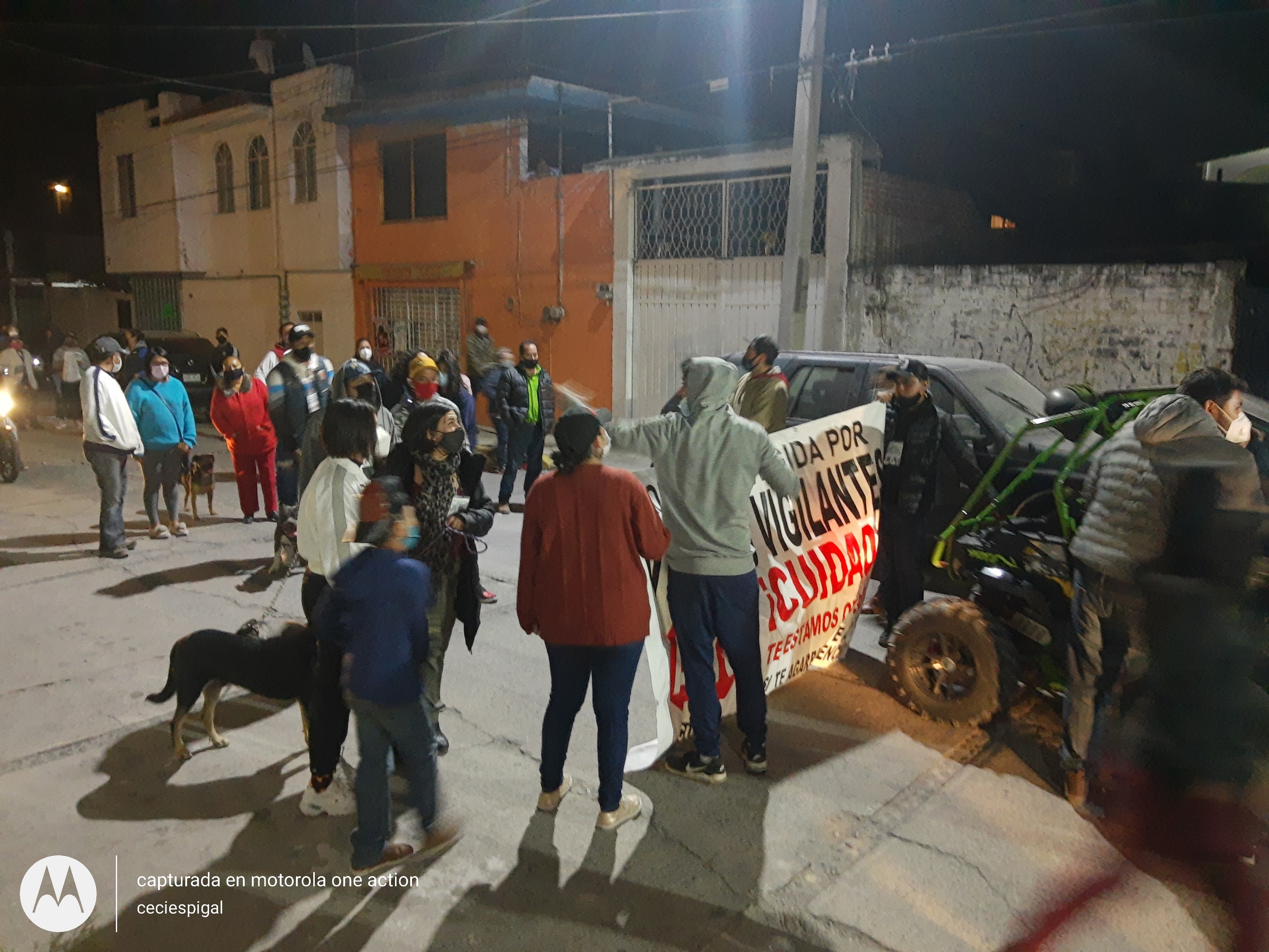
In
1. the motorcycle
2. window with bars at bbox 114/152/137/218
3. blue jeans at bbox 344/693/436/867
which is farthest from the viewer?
window with bars at bbox 114/152/137/218

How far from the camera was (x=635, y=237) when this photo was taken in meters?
14.7

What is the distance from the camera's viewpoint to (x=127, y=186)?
87.2ft

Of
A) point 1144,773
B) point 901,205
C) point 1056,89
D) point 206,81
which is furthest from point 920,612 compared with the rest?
point 206,81

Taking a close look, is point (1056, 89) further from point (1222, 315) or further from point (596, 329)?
point (596, 329)

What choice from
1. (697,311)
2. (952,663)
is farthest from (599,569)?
(697,311)

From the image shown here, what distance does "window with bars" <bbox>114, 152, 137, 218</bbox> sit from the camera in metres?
26.2

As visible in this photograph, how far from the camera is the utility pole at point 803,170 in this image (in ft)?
35.5

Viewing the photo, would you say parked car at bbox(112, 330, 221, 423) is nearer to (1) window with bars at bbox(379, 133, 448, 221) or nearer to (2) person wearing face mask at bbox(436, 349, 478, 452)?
(1) window with bars at bbox(379, 133, 448, 221)

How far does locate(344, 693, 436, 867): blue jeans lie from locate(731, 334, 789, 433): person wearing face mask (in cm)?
358

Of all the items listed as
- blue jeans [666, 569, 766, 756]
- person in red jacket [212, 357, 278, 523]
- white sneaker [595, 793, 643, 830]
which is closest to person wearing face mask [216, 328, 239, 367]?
person in red jacket [212, 357, 278, 523]

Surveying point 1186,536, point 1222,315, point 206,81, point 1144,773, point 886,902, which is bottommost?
point 886,902

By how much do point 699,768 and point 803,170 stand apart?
28.5 feet

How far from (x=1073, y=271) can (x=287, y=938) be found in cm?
1038

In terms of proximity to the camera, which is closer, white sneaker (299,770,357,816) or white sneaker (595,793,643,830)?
white sneaker (595,793,643,830)
